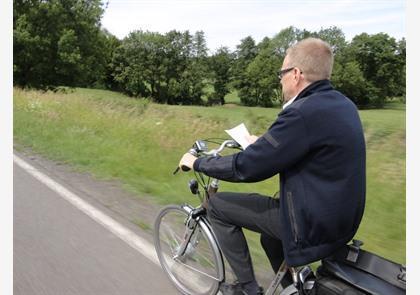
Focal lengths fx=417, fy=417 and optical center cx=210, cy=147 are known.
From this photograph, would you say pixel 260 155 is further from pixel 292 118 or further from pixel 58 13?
pixel 58 13

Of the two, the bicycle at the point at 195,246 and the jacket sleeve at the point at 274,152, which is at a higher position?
the jacket sleeve at the point at 274,152

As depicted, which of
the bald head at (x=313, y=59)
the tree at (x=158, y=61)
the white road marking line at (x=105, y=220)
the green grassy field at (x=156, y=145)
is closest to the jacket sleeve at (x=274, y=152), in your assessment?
the bald head at (x=313, y=59)

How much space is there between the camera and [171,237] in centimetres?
364

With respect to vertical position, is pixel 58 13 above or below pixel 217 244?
above

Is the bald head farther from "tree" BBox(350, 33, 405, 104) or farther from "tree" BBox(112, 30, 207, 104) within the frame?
"tree" BBox(112, 30, 207, 104)

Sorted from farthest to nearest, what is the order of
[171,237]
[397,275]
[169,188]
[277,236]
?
[169,188]
[171,237]
[277,236]
[397,275]

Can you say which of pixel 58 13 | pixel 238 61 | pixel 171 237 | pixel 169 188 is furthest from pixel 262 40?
pixel 171 237

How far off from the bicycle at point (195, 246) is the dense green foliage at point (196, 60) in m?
16.6

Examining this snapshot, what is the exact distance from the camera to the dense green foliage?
2472cm

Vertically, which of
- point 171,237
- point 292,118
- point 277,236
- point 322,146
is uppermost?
point 292,118

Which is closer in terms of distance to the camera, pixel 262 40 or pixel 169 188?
pixel 169 188

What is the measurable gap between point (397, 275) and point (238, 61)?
46.6 m

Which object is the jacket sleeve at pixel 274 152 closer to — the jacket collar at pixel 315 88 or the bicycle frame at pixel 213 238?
the jacket collar at pixel 315 88

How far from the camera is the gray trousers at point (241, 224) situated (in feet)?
8.56
